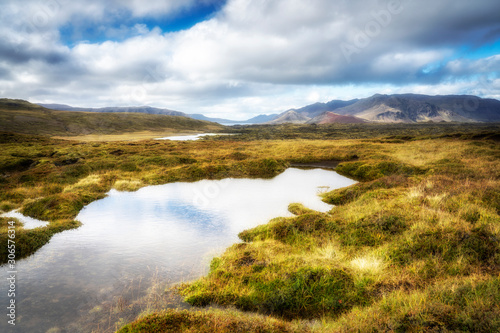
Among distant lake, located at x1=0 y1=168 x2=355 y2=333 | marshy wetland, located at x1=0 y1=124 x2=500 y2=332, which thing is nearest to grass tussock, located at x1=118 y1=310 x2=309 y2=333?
marshy wetland, located at x1=0 y1=124 x2=500 y2=332

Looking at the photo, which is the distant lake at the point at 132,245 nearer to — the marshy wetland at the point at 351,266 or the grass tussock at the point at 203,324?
the marshy wetland at the point at 351,266

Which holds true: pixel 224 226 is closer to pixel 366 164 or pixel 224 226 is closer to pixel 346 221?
pixel 346 221

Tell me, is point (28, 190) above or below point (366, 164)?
below

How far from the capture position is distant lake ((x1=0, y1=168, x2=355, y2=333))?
29.3 feet

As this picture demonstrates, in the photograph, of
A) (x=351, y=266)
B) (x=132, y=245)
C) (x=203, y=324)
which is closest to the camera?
(x=203, y=324)

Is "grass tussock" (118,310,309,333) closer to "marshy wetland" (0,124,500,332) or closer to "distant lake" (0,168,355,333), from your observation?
"marshy wetland" (0,124,500,332)

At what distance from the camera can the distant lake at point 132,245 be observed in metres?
8.95

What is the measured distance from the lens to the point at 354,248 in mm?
11391

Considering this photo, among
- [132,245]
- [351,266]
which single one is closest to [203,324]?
[351,266]

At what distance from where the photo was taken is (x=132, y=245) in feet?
44.3

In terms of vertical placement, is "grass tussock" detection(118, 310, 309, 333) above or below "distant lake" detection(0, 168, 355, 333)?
above

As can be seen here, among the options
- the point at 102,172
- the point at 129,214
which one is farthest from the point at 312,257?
the point at 102,172

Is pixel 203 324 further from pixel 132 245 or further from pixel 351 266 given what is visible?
pixel 132 245

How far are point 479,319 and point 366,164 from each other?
29.7 metres
